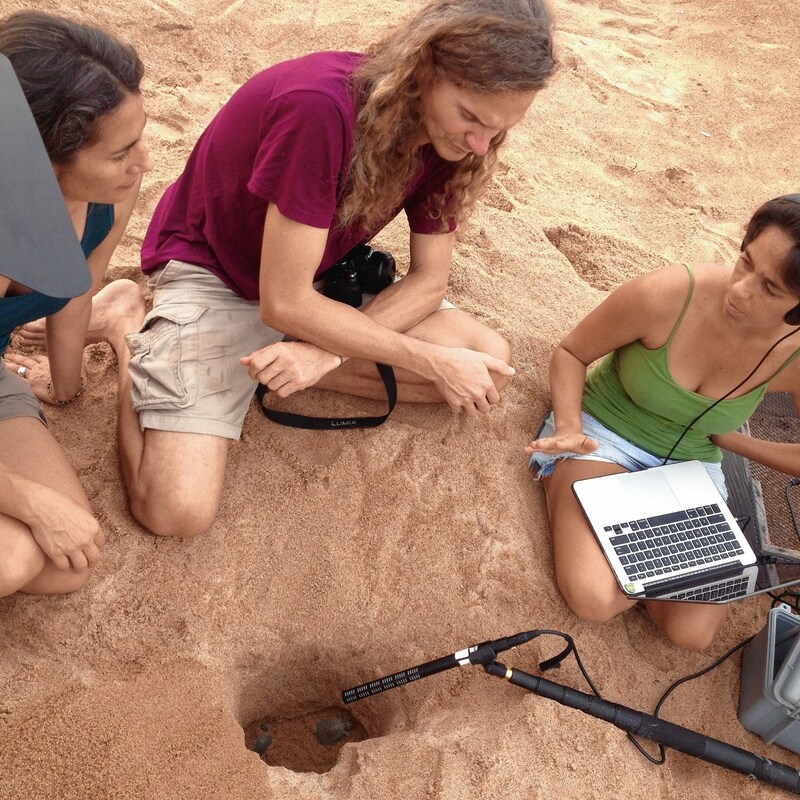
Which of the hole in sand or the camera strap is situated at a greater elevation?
the camera strap

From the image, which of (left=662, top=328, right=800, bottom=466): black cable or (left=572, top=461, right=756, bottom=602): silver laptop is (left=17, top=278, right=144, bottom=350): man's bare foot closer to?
(left=572, top=461, right=756, bottom=602): silver laptop

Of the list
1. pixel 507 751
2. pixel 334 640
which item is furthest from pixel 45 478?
pixel 507 751

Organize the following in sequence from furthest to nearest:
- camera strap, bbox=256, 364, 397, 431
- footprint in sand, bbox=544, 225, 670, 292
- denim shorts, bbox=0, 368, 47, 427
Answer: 1. footprint in sand, bbox=544, 225, 670, 292
2. camera strap, bbox=256, 364, 397, 431
3. denim shorts, bbox=0, 368, 47, 427

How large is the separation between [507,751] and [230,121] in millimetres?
1489

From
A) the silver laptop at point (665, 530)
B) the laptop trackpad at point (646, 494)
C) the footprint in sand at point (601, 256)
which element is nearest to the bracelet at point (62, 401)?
the silver laptop at point (665, 530)

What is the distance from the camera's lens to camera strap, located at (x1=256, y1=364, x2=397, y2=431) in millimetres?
2072

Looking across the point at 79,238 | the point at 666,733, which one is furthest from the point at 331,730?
the point at 79,238

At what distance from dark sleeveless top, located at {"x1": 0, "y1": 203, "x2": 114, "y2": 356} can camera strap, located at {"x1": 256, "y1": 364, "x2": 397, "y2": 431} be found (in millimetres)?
543

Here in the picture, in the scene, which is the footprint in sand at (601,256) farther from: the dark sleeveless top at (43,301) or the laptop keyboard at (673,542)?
the dark sleeveless top at (43,301)

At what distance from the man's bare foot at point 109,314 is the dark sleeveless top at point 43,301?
0.32 m

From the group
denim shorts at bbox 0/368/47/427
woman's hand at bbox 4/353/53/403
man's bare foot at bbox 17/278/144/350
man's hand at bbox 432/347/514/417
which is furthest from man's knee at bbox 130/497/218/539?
man's hand at bbox 432/347/514/417

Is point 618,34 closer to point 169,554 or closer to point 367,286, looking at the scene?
point 367,286

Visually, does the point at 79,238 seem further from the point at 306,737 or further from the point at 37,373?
the point at 306,737

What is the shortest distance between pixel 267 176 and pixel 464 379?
0.68 meters
